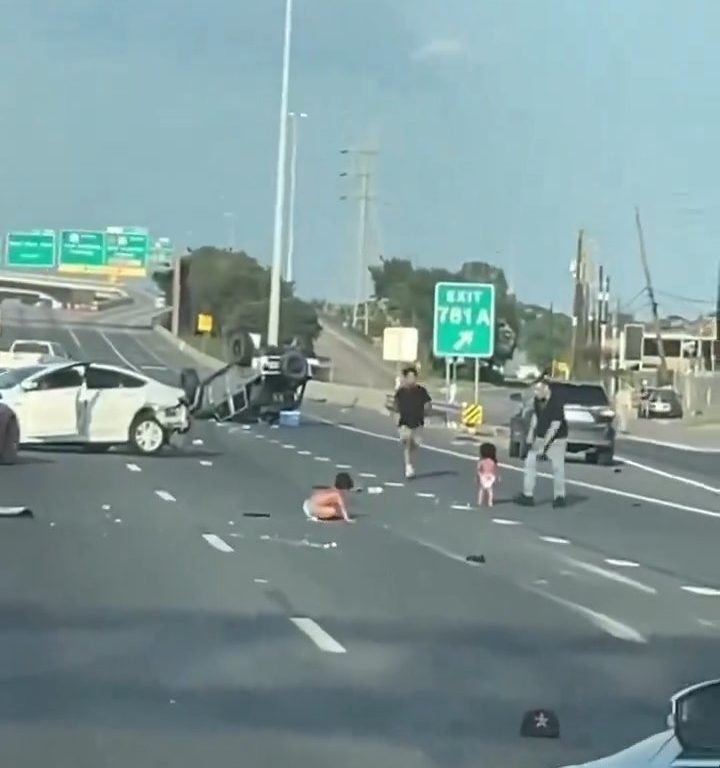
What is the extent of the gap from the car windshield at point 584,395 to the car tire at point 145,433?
895 cm

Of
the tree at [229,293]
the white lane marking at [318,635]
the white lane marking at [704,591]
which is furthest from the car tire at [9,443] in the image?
the tree at [229,293]

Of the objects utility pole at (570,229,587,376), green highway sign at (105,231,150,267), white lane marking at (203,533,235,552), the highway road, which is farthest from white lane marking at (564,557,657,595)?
green highway sign at (105,231,150,267)

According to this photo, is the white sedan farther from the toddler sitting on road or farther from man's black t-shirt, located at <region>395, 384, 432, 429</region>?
the toddler sitting on road

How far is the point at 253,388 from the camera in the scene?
51750mm

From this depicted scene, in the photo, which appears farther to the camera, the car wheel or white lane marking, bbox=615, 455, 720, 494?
the car wheel

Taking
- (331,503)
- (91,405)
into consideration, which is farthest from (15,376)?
(331,503)

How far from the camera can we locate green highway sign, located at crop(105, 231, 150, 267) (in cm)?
8962

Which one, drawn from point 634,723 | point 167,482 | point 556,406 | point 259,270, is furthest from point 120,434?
point 259,270

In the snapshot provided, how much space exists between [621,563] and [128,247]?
2839 inches


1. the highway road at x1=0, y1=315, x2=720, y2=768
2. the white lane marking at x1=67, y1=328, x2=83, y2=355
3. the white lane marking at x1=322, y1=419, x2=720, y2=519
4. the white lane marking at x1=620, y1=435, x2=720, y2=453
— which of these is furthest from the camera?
the white lane marking at x1=67, y1=328, x2=83, y2=355

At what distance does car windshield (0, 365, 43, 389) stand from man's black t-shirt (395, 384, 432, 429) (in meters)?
7.18

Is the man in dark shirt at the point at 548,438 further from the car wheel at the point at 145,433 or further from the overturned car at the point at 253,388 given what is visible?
the overturned car at the point at 253,388

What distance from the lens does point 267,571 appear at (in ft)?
56.6

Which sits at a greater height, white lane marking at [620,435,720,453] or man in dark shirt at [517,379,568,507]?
man in dark shirt at [517,379,568,507]
